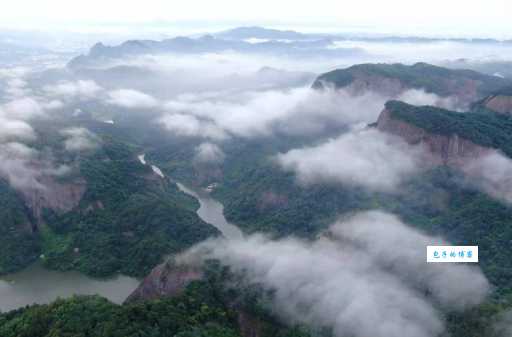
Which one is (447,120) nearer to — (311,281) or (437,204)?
(437,204)

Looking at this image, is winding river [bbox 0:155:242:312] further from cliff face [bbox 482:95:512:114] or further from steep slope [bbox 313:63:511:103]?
steep slope [bbox 313:63:511:103]

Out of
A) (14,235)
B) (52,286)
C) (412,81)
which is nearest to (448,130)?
(412,81)

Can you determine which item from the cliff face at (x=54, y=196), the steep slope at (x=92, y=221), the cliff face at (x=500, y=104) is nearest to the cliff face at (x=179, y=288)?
the steep slope at (x=92, y=221)

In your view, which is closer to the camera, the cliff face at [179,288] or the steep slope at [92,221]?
the cliff face at [179,288]

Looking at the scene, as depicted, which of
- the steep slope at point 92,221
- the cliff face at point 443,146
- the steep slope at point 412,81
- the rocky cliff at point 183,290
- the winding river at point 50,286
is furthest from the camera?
the steep slope at point 412,81

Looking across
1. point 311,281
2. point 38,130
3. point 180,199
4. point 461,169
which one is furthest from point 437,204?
point 38,130
